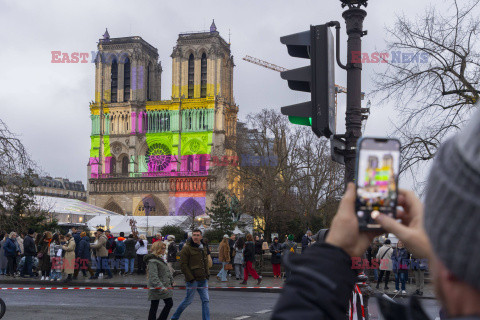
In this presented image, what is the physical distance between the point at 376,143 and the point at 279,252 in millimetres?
21372

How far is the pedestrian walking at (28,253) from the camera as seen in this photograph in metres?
21.6

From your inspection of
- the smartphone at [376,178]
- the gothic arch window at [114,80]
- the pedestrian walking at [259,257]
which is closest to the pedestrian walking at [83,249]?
the pedestrian walking at [259,257]

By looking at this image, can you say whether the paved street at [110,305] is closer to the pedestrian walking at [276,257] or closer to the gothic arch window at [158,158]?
the pedestrian walking at [276,257]

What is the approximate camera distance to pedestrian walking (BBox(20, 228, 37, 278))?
2162 cm

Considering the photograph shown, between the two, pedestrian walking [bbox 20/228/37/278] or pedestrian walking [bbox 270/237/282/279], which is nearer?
pedestrian walking [bbox 20/228/37/278]

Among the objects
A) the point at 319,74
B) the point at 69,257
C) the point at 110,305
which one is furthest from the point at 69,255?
the point at 319,74

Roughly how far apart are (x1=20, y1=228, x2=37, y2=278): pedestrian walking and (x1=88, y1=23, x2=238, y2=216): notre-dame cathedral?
6188cm

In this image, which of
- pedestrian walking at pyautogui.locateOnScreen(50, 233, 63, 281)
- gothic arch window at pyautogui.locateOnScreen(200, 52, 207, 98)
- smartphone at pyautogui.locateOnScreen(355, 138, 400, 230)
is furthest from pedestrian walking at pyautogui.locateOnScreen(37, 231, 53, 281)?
gothic arch window at pyautogui.locateOnScreen(200, 52, 207, 98)

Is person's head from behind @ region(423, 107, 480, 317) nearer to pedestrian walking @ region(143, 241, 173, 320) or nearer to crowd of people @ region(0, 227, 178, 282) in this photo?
pedestrian walking @ region(143, 241, 173, 320)

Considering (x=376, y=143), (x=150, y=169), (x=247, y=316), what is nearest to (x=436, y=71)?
(x=247, y=316)

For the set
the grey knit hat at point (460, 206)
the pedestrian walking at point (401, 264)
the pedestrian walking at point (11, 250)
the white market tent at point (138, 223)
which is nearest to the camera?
the grey knit hat at point (460, 206)

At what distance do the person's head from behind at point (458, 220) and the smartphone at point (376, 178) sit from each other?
40 centimetres

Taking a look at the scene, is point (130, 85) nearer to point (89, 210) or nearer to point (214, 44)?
point (214, 44)

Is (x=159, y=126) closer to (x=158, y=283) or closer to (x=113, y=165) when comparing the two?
(x=113, y=165)
